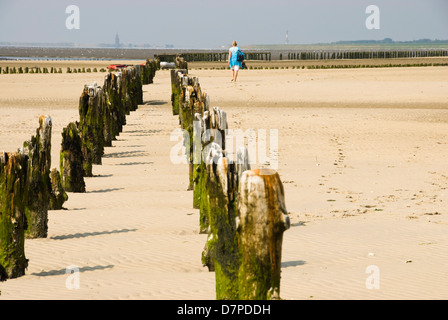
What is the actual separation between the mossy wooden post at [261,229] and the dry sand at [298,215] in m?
1.16

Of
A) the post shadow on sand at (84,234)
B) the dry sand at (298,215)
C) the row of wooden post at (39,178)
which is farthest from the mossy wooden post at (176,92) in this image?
the post shadow on sand at (84,234)

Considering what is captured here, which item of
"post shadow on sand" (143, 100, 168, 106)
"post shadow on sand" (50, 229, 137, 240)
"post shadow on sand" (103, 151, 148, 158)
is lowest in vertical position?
"post shadow on sand" (103, 151, 148, 158)

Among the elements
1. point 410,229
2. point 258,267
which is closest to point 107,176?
point 410,229

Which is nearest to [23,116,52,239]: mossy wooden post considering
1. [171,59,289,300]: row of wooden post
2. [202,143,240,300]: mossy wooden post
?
[171,59,289,300]: row of wooden post

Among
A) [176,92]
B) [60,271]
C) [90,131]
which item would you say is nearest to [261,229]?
[60,271]

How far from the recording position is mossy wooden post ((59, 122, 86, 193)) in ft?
41.5

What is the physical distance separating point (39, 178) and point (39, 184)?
100 millimetres

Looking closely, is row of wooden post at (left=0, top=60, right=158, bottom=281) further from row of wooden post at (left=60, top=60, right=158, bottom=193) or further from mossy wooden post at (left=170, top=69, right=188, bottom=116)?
mossy wooden post at (left=170, top=69, right=188, bottom=116)

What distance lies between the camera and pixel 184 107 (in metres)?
16.9

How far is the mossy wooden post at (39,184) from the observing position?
963 centimetres

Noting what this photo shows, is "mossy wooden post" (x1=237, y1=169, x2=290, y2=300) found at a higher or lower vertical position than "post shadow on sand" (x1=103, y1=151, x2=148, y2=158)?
higher

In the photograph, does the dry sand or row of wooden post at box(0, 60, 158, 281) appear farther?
row of wooden post at box(0, 60, 158, 281)
